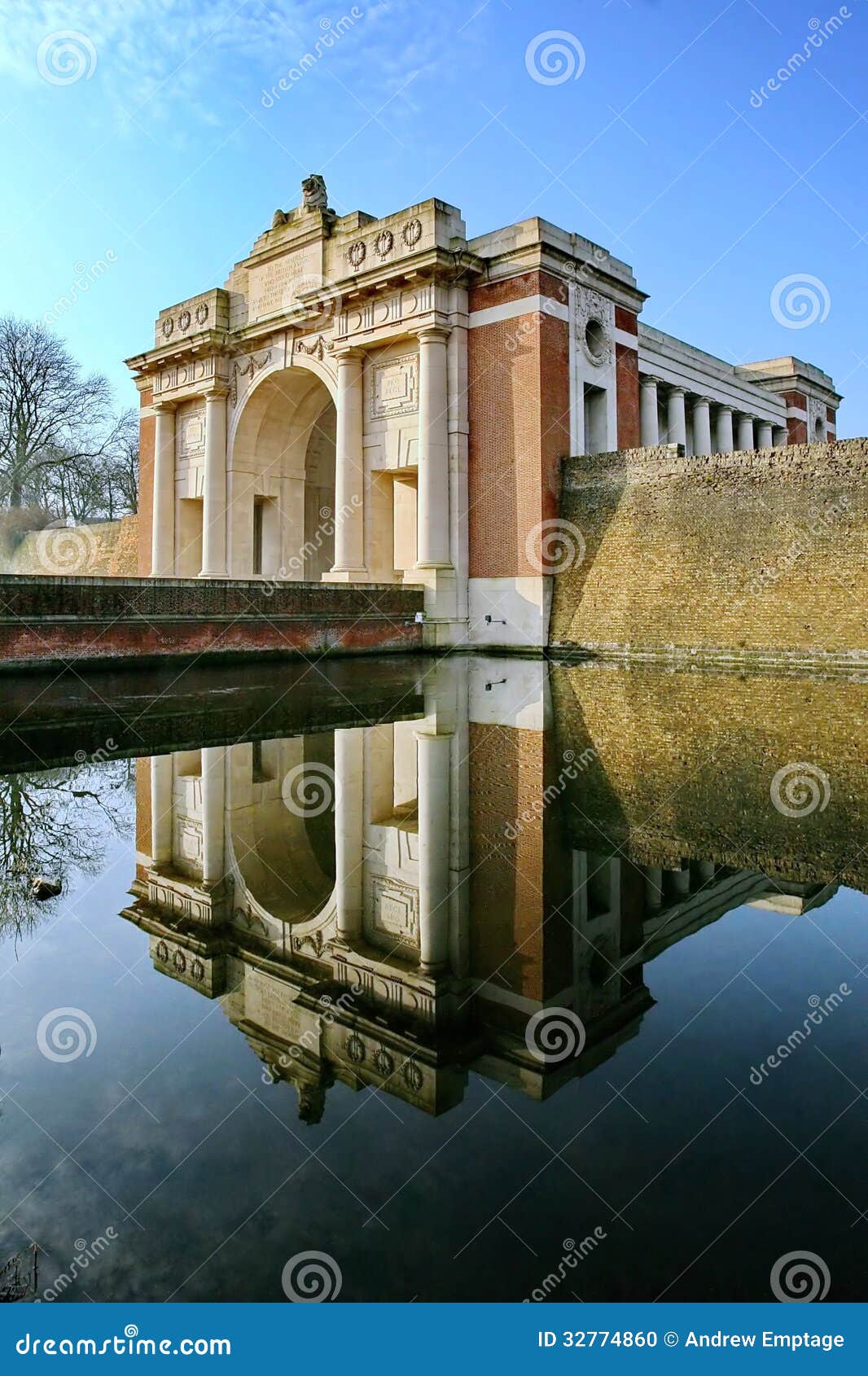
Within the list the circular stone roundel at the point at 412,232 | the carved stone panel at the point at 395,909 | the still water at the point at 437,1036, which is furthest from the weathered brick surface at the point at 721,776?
the circular stone roundel at the point at 412,232

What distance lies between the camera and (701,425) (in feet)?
107

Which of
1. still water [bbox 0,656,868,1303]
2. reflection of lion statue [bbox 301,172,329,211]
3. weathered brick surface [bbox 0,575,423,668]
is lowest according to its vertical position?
still water [bbox 0,656,868,1303]

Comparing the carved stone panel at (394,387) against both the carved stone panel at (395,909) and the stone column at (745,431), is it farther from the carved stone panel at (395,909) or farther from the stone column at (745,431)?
the carved stone panel at (395,909)

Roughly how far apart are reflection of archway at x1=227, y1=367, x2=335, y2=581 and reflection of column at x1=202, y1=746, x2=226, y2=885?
67.7 feet

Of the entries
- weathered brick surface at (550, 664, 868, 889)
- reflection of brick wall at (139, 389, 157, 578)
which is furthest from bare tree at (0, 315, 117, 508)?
weathered brick surface at (550, 664, 868, 889)

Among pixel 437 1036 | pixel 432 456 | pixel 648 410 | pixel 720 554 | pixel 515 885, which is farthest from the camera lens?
pixel 648 410

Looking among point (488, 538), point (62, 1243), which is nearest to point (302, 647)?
point (488, 538)

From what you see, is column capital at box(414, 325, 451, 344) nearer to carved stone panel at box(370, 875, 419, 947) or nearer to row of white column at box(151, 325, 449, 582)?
row of white column at box(151, 325, 449, 582)

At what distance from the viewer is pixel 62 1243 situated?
77.0 inches

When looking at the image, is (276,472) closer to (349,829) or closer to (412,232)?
(412,232)

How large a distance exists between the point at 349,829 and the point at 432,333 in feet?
59.7

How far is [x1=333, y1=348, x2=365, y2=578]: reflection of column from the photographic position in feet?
75.7

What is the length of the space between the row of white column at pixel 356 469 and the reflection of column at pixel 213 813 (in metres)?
14.3

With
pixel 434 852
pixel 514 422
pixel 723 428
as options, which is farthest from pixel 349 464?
pixel 434 852
